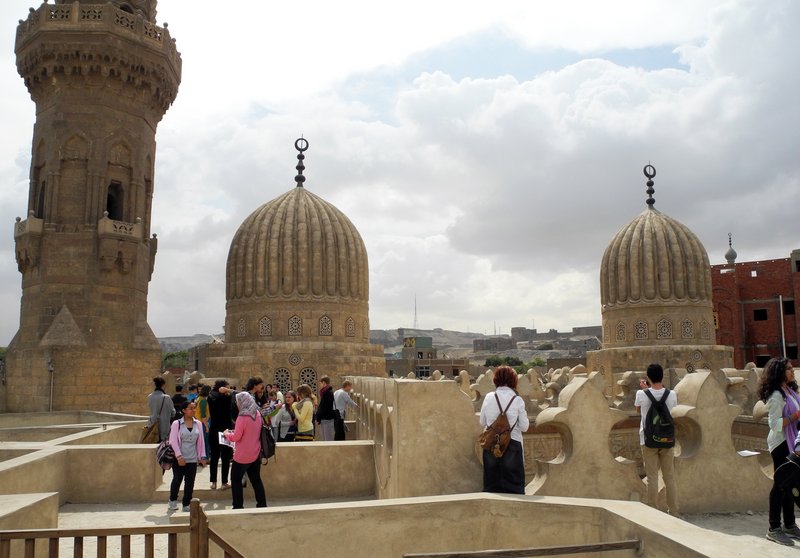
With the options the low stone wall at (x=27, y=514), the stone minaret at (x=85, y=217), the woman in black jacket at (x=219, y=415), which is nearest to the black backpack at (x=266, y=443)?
the woman in black jacket at (x=219, y=415)

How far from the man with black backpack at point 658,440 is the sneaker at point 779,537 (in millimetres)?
745

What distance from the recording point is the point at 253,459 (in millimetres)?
6180

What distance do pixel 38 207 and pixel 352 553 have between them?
18.1 metres

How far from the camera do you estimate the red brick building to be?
34531 millimetres

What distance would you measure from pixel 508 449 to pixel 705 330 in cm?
2764

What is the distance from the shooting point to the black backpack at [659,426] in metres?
4.59

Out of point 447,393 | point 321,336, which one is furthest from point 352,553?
point 321,336

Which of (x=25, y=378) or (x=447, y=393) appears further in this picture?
(x=25, y=378)

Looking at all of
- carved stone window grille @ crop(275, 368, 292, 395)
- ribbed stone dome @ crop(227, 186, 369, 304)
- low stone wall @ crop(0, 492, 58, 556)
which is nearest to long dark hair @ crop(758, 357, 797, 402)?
low stone wall @ crop(0, 492, 58, 556)

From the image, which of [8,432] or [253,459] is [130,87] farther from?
[253,459]

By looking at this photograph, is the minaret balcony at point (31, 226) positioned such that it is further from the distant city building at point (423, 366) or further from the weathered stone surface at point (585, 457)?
the distant city building at point (423, 366)

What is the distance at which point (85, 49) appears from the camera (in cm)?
1800

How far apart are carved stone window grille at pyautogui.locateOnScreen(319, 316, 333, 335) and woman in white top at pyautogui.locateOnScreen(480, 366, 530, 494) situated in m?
22.3

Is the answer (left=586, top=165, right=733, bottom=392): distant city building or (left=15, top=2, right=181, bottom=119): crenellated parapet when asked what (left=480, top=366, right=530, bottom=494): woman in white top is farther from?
(left=586, top=165, right=733, bottom=392): distant city building
